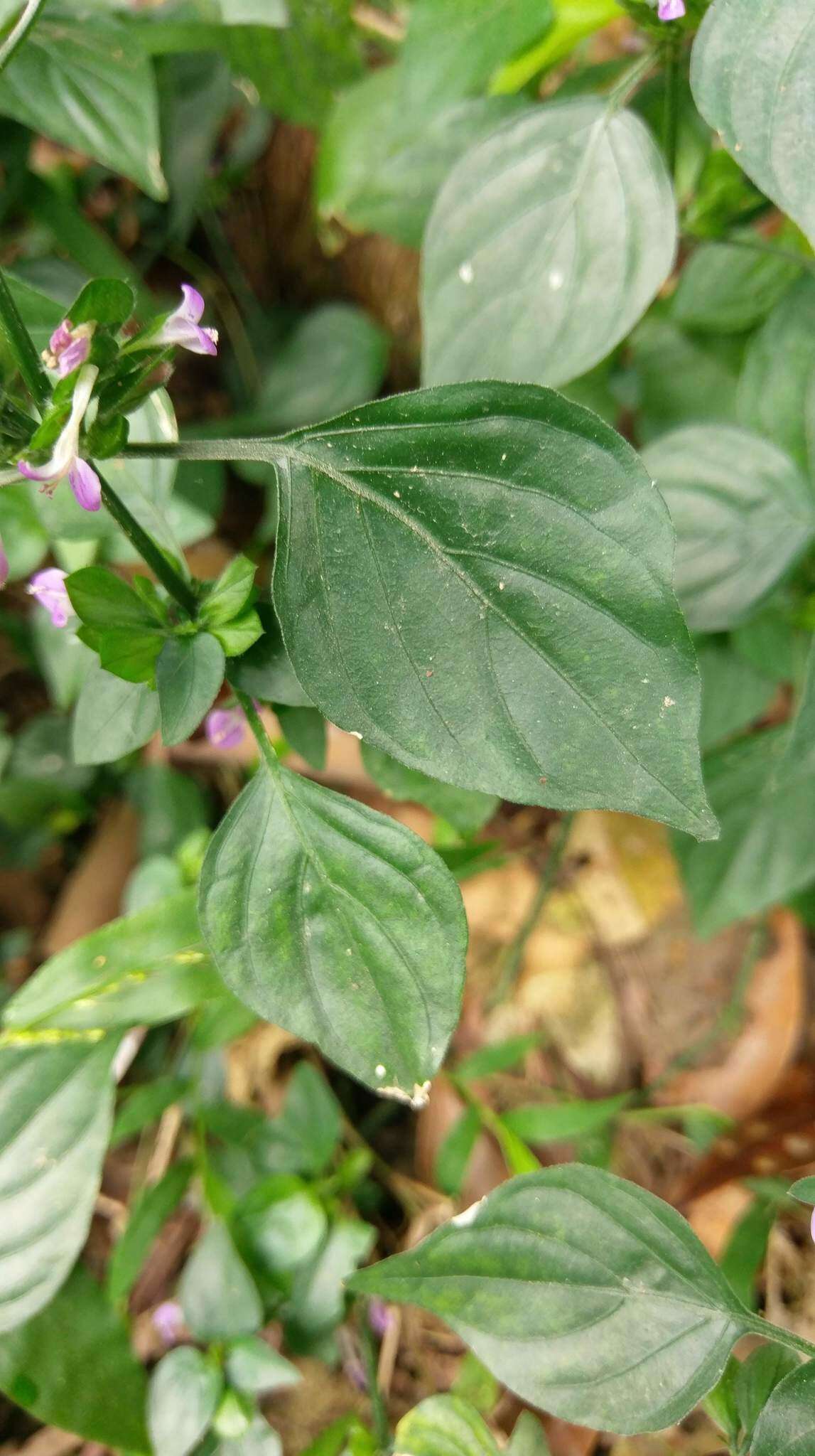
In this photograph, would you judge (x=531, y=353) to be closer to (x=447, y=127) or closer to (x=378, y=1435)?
(x=447, y=127)

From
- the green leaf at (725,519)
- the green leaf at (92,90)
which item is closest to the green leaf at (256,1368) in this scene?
the green leaf at (725,519)

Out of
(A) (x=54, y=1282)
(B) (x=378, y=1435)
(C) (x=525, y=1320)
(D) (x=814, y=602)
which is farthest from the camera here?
(D) (x=814, y=602)

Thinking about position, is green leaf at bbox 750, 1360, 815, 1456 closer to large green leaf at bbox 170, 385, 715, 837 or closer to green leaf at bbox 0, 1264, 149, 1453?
large green leaf at bbox 170, 385, 715, 837

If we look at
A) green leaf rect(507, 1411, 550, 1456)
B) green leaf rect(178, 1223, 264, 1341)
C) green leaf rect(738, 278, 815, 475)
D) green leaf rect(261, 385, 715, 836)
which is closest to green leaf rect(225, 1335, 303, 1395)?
green leaf rect(178, 1223, 264, 1341)

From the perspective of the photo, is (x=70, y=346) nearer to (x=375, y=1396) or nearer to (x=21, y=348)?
(x=21, y=348)

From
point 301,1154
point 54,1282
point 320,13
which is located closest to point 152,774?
point 301,1154

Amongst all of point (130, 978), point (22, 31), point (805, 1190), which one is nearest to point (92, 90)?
point (22, 31)
